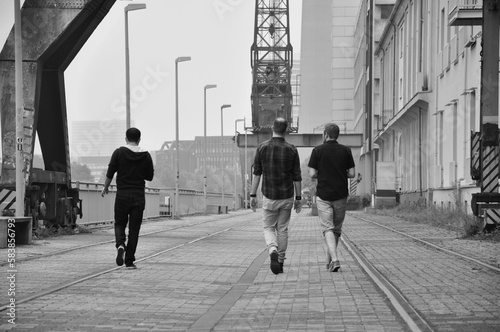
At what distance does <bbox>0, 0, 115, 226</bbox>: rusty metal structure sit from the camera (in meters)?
21.4

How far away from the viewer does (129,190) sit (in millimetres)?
13320

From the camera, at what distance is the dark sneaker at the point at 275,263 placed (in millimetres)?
12555

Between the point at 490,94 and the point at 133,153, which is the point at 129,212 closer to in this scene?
the point at 133,153

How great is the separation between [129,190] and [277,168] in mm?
2002

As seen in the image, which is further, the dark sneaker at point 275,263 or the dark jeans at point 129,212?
the dark jeans at point 129,212

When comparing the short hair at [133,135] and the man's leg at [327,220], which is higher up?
the short hair at [133,135]

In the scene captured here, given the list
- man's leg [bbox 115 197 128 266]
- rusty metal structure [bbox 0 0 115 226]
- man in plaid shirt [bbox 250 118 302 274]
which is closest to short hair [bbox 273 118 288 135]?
man in plaid shirt [bbox 250 118 302 274]

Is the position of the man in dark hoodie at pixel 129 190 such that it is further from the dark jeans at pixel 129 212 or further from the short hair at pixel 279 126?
the short hair at pixel 279 126

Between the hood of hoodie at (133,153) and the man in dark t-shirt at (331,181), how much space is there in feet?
7.40

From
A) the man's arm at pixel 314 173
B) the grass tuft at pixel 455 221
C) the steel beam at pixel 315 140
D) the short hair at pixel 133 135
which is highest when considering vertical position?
the steel beam at pixel 315 140

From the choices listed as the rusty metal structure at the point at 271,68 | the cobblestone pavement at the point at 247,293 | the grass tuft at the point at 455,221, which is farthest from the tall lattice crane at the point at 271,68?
the cobblestone pavement at the point at 247,293

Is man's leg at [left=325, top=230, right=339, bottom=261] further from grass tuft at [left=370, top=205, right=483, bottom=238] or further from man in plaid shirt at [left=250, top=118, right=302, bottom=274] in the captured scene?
grass tuft at [left=370, top=205, right=483, bottom=238]

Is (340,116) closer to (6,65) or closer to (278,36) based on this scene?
(278,36)

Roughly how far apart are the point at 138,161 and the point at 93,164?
566 ft
